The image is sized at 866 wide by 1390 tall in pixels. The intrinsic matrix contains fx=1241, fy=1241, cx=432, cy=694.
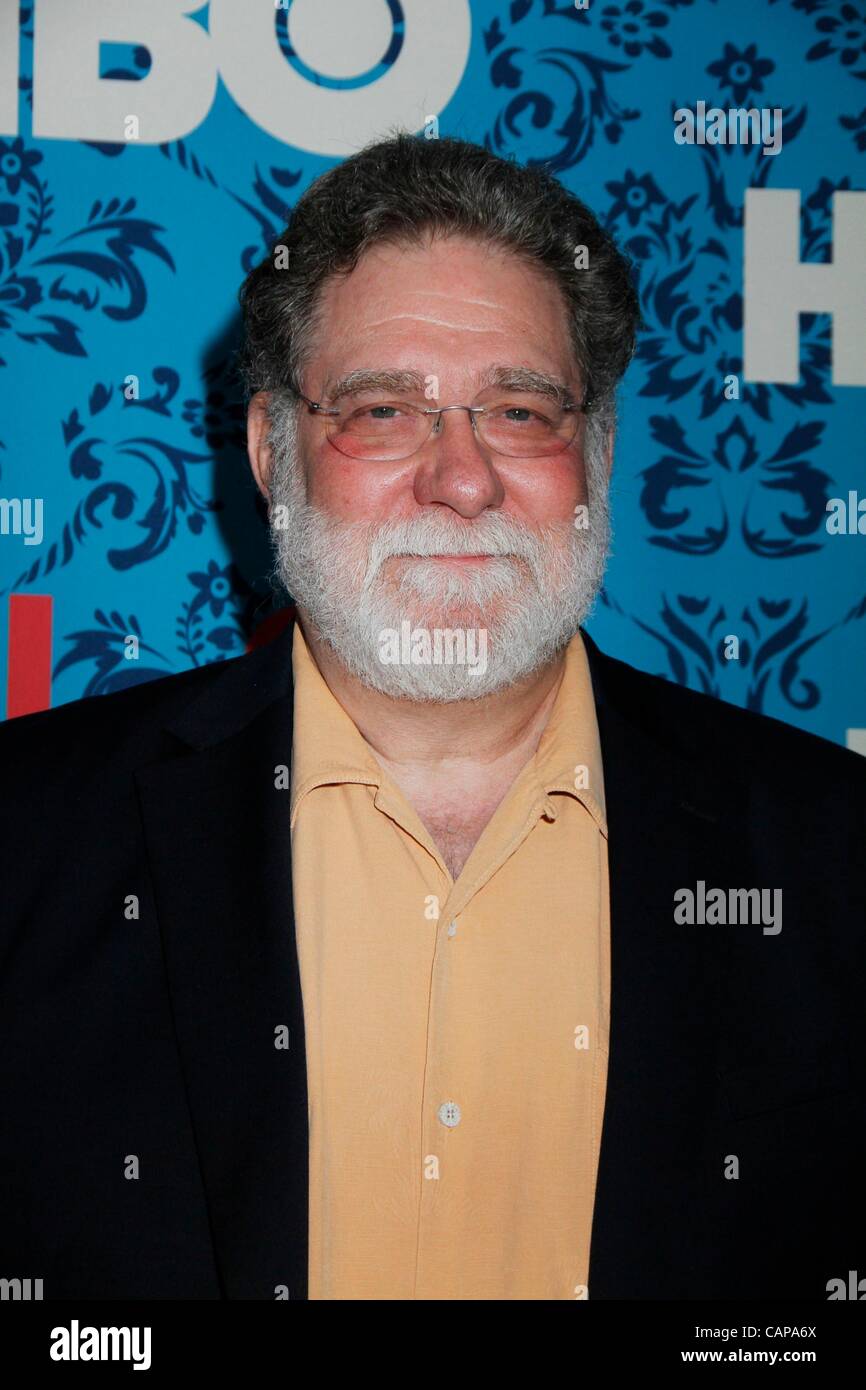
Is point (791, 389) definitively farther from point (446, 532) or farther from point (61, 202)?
point (61, 202)

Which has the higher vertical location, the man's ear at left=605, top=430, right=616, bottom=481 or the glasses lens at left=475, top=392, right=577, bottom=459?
the man's ear at left=605, top=430, right=616, bottom=481

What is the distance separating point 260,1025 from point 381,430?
66 cm

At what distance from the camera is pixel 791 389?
6.37 ft

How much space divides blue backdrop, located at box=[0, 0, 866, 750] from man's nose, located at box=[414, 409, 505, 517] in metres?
0.54

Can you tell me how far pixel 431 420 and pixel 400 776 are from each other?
416mm

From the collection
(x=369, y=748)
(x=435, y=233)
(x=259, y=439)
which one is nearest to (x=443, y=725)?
(x=369, y=748)

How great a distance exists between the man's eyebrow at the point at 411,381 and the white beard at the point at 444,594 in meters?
0.14

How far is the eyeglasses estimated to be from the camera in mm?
1391

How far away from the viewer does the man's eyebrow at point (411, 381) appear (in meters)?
1.39

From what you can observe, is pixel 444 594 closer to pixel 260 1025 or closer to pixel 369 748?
pixel 369 748
